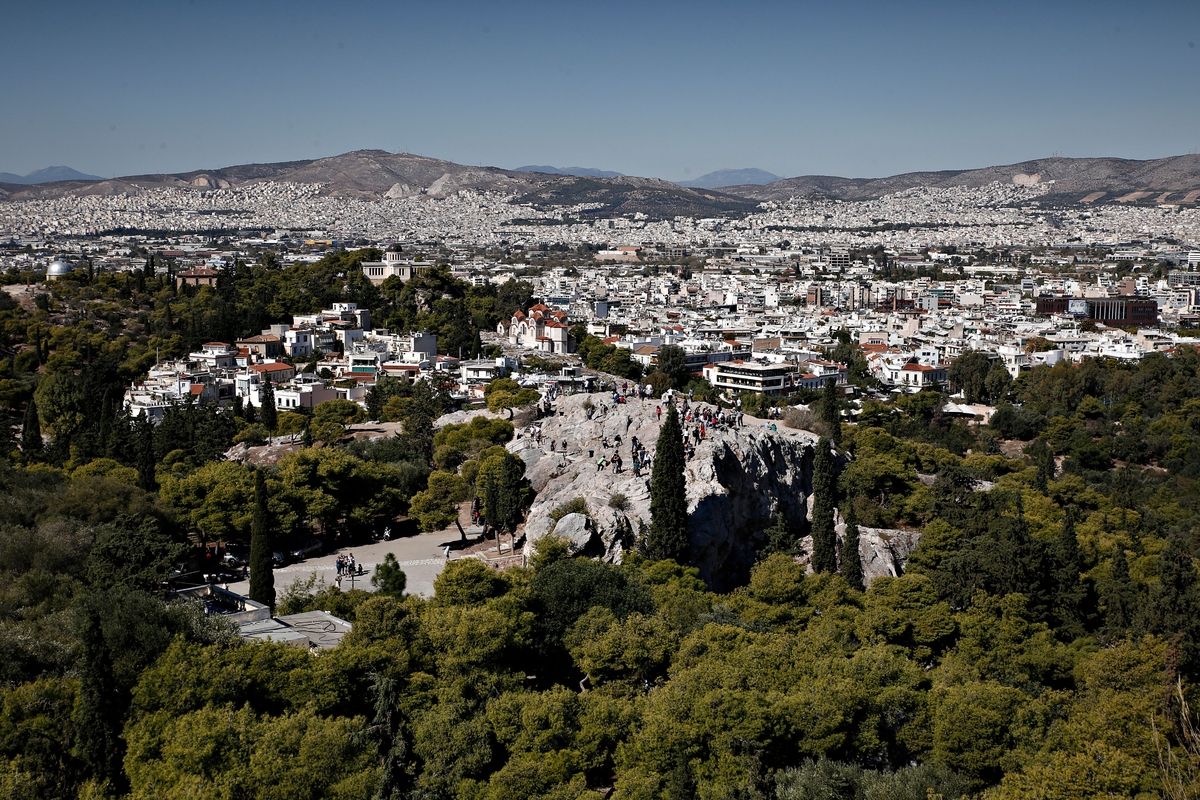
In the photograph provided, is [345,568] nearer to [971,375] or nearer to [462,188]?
[971,375]

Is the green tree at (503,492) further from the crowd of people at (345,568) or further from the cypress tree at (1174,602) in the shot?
the cypress tree at (1174,602)

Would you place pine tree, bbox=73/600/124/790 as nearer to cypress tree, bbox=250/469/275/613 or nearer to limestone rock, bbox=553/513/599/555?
cypress tree, bbox=250/469/275/613

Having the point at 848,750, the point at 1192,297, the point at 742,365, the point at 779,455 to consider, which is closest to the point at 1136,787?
the point at 848,750

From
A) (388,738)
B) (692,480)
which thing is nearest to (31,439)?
(692,480)

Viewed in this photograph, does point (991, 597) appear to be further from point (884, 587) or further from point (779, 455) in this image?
point (779, 455)

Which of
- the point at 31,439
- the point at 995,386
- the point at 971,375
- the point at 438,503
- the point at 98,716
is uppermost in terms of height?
the point at 98,716

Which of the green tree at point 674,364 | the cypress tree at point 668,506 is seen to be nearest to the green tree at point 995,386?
the green tree at point 674,364
